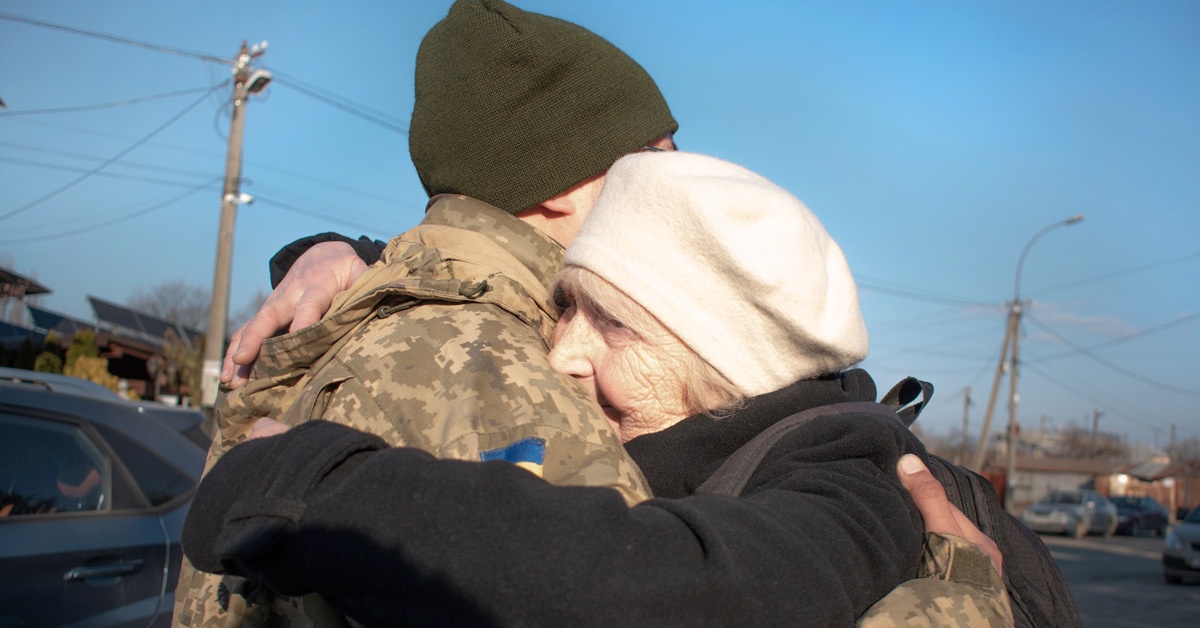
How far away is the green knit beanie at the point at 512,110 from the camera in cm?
163

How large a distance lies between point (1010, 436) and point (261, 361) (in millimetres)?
31907

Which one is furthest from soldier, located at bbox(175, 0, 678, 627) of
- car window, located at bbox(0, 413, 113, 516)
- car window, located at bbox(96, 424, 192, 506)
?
car window, located at bbox(96, 424, 192, 506)

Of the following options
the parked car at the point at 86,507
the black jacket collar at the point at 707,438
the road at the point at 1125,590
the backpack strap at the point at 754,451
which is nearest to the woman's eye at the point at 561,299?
the black jacket collar at the point at 707,438

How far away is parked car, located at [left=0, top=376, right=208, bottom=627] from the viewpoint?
3279 mm

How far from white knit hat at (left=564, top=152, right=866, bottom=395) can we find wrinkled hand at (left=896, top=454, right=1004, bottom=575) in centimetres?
21

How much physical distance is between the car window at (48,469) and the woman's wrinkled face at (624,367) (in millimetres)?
2986

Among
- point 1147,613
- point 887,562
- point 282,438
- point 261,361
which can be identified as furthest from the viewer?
point 1147,613

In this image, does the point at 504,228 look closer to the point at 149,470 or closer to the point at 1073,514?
the point at 149,470

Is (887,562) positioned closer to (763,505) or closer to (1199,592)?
(763,505)

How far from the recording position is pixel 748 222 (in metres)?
1.36

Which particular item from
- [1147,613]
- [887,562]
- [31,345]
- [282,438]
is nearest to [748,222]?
[887,562]

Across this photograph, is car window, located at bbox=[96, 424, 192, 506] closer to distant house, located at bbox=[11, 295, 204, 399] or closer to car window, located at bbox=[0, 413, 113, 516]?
car window, located at bbox=[0, 413, 113, 516]

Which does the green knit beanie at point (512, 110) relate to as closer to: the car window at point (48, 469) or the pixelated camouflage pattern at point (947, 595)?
the pixelated camouflage pattern at point (947, 595)

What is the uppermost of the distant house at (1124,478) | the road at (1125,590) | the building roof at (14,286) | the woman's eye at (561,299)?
the woman's eye at (561,299)
